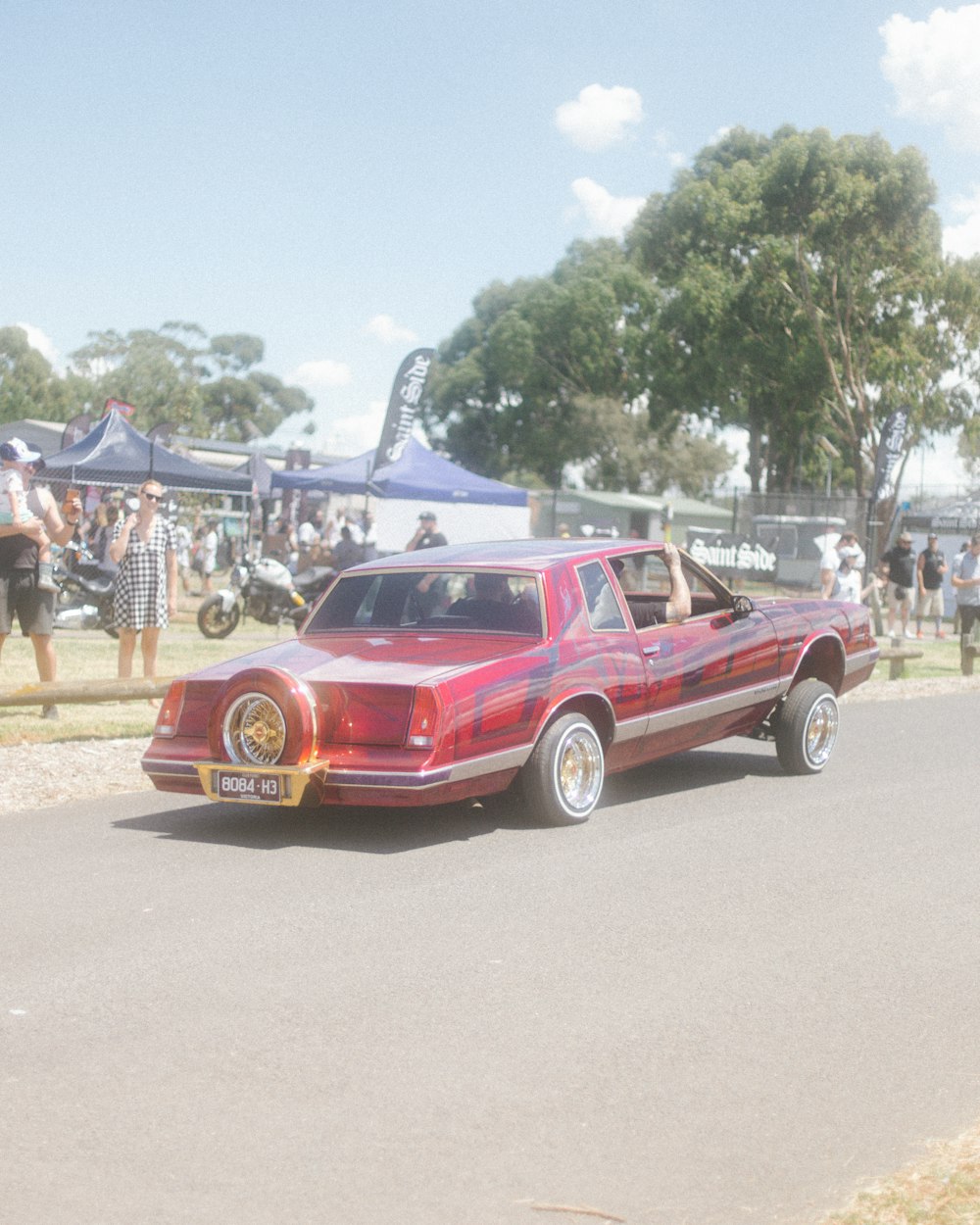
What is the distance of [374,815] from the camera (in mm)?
8305

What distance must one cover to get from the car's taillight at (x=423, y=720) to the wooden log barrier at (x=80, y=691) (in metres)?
3.67

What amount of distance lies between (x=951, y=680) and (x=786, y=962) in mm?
12957

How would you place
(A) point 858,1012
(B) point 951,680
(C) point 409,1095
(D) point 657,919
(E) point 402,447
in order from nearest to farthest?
(C) point 409,1095 < (A) point 858,1012 < (D) point 657,919 < (B) point 951,680 < (E) point 402,447

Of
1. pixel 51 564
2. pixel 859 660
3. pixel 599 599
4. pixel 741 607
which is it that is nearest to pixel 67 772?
pixel 51 564

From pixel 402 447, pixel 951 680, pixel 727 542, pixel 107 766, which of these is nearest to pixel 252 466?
pixel 402 447

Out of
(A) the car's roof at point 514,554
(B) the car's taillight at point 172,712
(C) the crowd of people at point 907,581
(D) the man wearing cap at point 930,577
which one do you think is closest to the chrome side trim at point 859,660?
(A) the car's roof at point 514,554

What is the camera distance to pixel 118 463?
24.6 metres

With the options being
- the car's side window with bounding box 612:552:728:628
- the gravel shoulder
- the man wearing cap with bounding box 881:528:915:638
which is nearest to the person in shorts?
the gravel shoulder

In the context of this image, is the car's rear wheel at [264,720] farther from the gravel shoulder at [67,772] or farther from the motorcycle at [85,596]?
the motorcycle at [85,596]

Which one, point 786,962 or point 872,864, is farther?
point 872,864

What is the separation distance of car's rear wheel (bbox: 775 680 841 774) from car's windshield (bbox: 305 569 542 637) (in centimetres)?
232

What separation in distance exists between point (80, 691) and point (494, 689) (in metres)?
Result: 3.97

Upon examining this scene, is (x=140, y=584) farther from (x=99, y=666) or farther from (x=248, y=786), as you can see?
(x=248, y=786)

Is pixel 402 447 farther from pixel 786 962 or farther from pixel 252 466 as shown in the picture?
pixel 786 962
